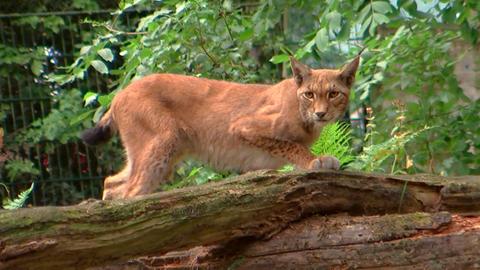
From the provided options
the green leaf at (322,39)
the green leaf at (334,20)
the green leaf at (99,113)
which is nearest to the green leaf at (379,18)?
the green leaf at (334,20)

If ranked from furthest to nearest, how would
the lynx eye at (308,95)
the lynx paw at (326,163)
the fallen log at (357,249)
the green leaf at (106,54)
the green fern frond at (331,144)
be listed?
1. the green leaf at (106,54)
2. the lynx eye at (308,95)
3. the green fern frond at (331,144)
4. the lynx paw at (326,163)
5. the fallen log at (357,249)

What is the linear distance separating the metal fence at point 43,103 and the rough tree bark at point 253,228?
592cm

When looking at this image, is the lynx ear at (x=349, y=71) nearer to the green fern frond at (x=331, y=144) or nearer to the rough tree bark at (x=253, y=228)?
the green fern frond at (x=331, y=144)

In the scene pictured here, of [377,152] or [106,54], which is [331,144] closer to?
[377,152]

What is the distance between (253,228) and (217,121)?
2.77 m

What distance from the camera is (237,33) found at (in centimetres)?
812

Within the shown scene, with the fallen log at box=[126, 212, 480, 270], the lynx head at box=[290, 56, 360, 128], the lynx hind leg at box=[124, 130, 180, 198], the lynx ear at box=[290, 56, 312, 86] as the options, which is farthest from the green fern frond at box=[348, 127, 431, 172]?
the fallen log at box=[126, 212, 480, 270]

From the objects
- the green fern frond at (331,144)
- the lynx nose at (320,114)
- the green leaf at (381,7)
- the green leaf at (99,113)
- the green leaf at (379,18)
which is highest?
the green leaf at (381,7)

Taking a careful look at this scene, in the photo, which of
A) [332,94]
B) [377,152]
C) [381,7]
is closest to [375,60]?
[332,94]

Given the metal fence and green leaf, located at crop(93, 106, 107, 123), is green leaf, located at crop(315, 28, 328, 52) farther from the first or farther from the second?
the metal fence

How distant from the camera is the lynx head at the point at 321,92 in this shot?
6468 mm

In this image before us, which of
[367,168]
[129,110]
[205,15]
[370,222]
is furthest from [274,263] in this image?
[205,15]

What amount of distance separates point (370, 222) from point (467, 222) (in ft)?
1.51

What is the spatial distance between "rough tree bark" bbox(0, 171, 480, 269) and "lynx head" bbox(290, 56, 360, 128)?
1793 mm
